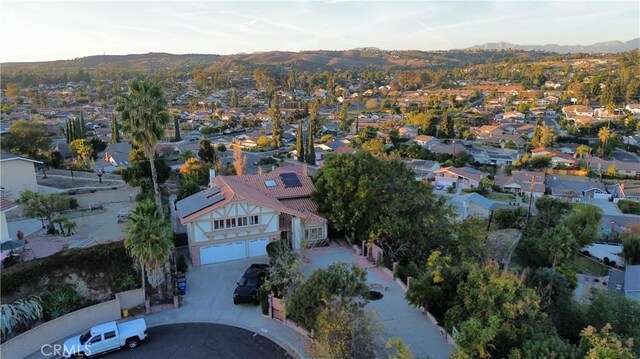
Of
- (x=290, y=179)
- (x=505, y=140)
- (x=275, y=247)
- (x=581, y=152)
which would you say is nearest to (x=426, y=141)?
(x=505, y=140)

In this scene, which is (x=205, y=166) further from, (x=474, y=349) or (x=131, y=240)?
(x=474, y=349)

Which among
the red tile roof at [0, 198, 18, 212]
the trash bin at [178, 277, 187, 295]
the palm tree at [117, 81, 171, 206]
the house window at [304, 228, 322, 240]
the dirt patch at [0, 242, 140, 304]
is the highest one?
the palm tree at [117, 81, 171, 206]

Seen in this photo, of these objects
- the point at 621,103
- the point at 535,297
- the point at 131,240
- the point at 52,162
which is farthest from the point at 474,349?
the point at 621,103

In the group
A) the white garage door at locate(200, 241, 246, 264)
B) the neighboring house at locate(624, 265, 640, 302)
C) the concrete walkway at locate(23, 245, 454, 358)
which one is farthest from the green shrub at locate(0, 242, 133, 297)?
the neighboring house at locate(624, 265, 640, 302)

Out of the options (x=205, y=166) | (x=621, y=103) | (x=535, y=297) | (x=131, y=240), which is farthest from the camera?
(x=621, y=103)

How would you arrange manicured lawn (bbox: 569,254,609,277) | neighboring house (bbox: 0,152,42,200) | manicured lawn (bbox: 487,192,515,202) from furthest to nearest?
manicured lawn (bbox: 487,192,515,202), manicured lawn (bbox: 569,254,609,277), neighboring house (bbox: 0,152,42,200)

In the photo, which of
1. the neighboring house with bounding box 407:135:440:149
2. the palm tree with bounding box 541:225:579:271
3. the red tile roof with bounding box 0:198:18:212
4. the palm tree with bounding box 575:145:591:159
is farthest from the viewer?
the neighboring house with bounding box 407:135:440:149

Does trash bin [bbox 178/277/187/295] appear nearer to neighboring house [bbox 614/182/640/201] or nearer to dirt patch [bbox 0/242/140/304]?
dirt patch [bbox 0/242/140/304]
